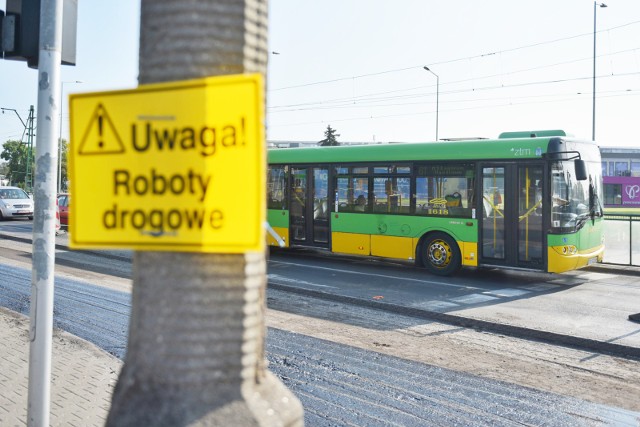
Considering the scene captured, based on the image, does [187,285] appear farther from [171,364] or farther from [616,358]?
[616,358]

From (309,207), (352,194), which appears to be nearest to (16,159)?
(309,207)

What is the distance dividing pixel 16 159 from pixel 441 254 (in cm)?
6246

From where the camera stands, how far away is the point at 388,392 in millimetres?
6090

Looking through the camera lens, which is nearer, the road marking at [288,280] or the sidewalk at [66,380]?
the sidewalk at [66,380]

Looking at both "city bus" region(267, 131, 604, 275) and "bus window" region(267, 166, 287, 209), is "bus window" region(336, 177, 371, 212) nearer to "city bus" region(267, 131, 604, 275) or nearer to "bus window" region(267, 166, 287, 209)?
"city bus" region(267, 131, 604, 275)

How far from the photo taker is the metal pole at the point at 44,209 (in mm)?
3912

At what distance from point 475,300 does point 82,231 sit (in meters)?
9.93

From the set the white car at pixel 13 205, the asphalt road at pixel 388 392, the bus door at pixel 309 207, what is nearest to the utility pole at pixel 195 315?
the asphalt road at pixel 388 392

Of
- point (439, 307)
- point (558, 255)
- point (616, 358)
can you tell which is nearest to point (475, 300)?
point (439, 307)

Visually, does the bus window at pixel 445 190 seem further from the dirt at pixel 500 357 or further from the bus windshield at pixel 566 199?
the dirt at pixel 500 357

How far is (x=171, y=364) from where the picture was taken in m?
1.98

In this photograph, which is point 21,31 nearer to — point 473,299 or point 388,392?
point 388,392

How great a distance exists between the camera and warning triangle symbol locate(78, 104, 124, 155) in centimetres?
199

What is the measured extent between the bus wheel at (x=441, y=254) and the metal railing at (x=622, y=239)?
4.79 m
